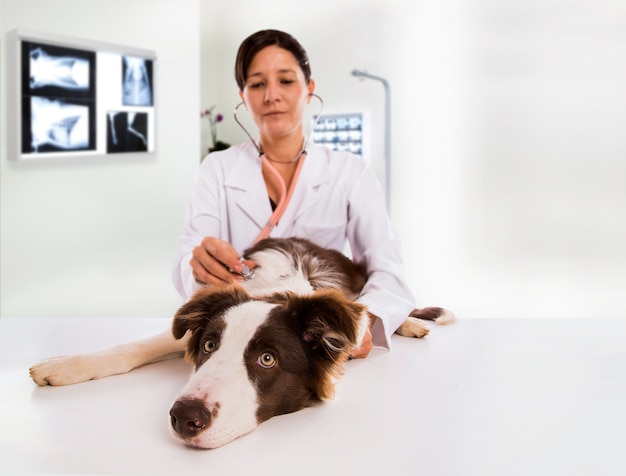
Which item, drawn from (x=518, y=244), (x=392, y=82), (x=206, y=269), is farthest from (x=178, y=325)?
(x=392, y=82)

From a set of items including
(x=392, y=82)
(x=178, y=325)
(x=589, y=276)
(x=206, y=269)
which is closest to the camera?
(x=178, y=325)

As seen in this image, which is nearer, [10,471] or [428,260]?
[10,471]

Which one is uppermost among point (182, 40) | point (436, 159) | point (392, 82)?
point (182, 40)

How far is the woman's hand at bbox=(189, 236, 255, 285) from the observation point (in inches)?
47.3

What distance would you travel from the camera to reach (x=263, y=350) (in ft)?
2.89

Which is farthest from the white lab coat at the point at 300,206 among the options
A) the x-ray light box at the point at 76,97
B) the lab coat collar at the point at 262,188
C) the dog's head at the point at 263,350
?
the x-ray light box at the point at 76,97

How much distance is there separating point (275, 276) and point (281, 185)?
52 centimetres

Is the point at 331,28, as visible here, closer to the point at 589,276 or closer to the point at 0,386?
the point at 589,276

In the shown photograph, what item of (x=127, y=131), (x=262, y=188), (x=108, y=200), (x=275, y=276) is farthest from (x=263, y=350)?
(x=127, y=131)

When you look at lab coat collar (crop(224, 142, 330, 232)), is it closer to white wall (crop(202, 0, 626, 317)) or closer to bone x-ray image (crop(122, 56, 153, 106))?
bone x-ray image (crop(122, 56, 153, 106))

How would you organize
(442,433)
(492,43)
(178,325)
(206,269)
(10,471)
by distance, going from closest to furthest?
1. (10,471)
2. (442,433)
3. (178,325)
4. (206,269)
5. (492,43)

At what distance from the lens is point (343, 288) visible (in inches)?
A: 50.8

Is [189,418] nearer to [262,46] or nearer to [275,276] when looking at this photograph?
[275,276]

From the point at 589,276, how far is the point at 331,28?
7.84 feet
